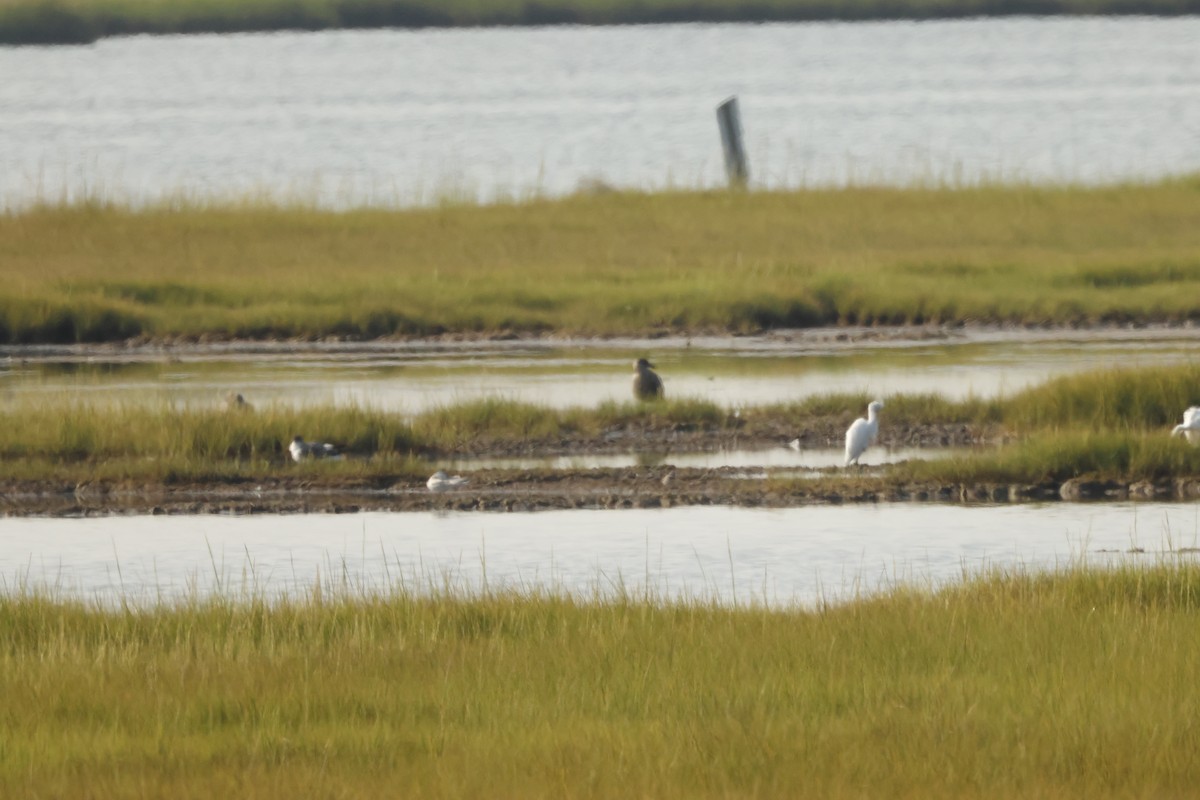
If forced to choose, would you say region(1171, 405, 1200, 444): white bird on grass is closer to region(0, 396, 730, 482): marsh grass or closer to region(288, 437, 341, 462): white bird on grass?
region(0, 396, 730, 482): marsh grass

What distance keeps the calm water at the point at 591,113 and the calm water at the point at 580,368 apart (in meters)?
11.1

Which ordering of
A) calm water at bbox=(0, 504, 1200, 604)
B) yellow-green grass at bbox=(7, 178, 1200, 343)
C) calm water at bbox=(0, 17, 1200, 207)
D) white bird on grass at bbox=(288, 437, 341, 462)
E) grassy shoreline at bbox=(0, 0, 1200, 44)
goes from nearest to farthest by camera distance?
calm water at bbox=(0, 504, 1200, 604)
white bird on grass at bbox=(288, 437, 341, 462)
yellow-green grass at bbox=(7, 178, 1200, 343)
calm water at bbox=(0, 17, 1200, 207)
grassy shoreline at bbox=(0, 0, 1200, 44)

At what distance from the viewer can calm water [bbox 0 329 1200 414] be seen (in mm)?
18438

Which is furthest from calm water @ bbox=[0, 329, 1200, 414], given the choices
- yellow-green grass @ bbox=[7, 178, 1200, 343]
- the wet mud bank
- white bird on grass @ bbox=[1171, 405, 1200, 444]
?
white bird on grass @ bbox=[1171, 405, 1200, 444]

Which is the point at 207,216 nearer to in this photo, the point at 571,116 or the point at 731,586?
the point at 731,586

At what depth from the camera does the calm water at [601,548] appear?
11.4 meters

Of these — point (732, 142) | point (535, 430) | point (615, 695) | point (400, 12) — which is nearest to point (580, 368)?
point (535, 430)

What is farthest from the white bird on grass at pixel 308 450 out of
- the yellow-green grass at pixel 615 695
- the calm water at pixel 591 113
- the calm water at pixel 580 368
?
the calm water at pixel 591 113

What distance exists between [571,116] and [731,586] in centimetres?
5244

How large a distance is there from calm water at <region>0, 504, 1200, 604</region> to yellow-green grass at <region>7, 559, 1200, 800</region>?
3.30 ft

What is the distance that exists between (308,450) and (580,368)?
19.8 ft

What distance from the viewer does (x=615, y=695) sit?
309 inches

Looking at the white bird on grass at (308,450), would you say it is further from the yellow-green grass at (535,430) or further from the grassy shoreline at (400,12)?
the grassy shoreline at (400,12)

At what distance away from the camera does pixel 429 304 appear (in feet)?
80.2
